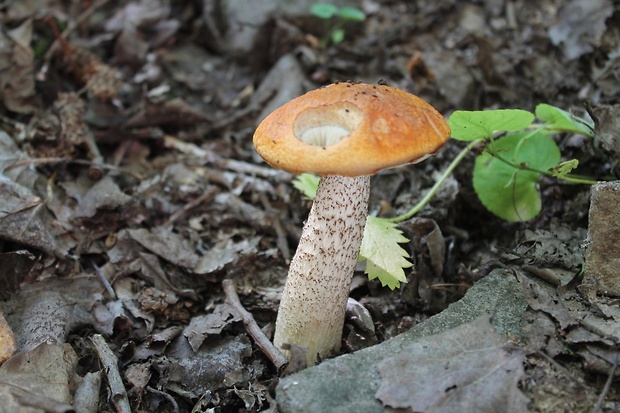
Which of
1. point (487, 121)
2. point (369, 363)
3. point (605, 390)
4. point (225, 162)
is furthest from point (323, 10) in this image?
point (605, 390)

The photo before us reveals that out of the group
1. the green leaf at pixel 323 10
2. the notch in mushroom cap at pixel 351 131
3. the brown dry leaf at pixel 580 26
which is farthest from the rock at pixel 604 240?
the green leaf at pixel 323 10

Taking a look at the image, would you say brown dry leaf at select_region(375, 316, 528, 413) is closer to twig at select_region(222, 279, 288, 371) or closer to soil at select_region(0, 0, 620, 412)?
soil at select_region(0, 0, 620, 412)

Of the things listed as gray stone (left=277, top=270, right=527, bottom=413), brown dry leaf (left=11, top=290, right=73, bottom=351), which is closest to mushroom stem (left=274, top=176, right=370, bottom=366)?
gray stone (left=277, top=270, right=527, bottom=413)

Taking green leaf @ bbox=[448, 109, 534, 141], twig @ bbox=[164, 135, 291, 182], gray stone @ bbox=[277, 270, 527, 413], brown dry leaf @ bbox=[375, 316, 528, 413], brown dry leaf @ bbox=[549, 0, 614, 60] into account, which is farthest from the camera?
brown dry leaf @ bbox=[549, 0, 614, 60]

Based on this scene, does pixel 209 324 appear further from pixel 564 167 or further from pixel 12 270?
pixel 564 167

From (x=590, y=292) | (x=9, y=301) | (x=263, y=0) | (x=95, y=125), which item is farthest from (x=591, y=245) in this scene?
(x=263, y=0)

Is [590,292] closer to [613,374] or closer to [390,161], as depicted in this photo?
[613,374]

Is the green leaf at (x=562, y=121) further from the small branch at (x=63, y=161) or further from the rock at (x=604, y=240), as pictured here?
the small branch at (x=63, y=161)
